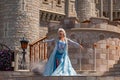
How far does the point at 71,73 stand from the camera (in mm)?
15781

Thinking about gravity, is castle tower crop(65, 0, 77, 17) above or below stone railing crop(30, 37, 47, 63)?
above

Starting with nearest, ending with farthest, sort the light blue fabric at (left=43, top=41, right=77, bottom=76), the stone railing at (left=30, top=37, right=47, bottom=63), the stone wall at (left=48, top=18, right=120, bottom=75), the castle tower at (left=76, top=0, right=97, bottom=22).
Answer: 1. the light blue fabric at (left=43, top=41, right=77, bottom=76)
2. the stone wall at (left=48, top=18, right=120, bottom=75)
3. the stone railing at (left=30, top=37, right=47, bottom=63)
4. the castle tower at (left=76, top=0, right=97, bottom=22)

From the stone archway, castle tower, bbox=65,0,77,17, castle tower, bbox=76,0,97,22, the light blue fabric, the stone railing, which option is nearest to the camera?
the light blue fabric

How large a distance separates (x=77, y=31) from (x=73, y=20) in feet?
2.06

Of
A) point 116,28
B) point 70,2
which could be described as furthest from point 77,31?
point 70,2

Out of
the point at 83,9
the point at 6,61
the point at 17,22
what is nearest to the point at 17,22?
the point at 17,22

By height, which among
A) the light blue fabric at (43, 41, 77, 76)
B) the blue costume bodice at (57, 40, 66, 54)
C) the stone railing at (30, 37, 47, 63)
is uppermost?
the blue costume bodice at (57, 40, 66, 54)

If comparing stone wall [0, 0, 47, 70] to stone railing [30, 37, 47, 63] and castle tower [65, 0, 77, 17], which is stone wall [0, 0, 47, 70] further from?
stone railing [30, 37, 47, 63]

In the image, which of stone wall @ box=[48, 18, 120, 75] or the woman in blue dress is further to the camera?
stone wall @ box=[48, 18, 120, 75]

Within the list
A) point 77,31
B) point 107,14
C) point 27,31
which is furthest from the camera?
point 107,14

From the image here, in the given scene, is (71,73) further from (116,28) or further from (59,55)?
(116,28)

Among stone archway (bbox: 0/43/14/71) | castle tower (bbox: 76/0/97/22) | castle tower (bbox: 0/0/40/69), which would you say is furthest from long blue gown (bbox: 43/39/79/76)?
castle tower (bbox: 76/0/97/22)

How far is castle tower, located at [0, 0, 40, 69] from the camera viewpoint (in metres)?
36.6

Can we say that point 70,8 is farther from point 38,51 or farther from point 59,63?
point 59,63
